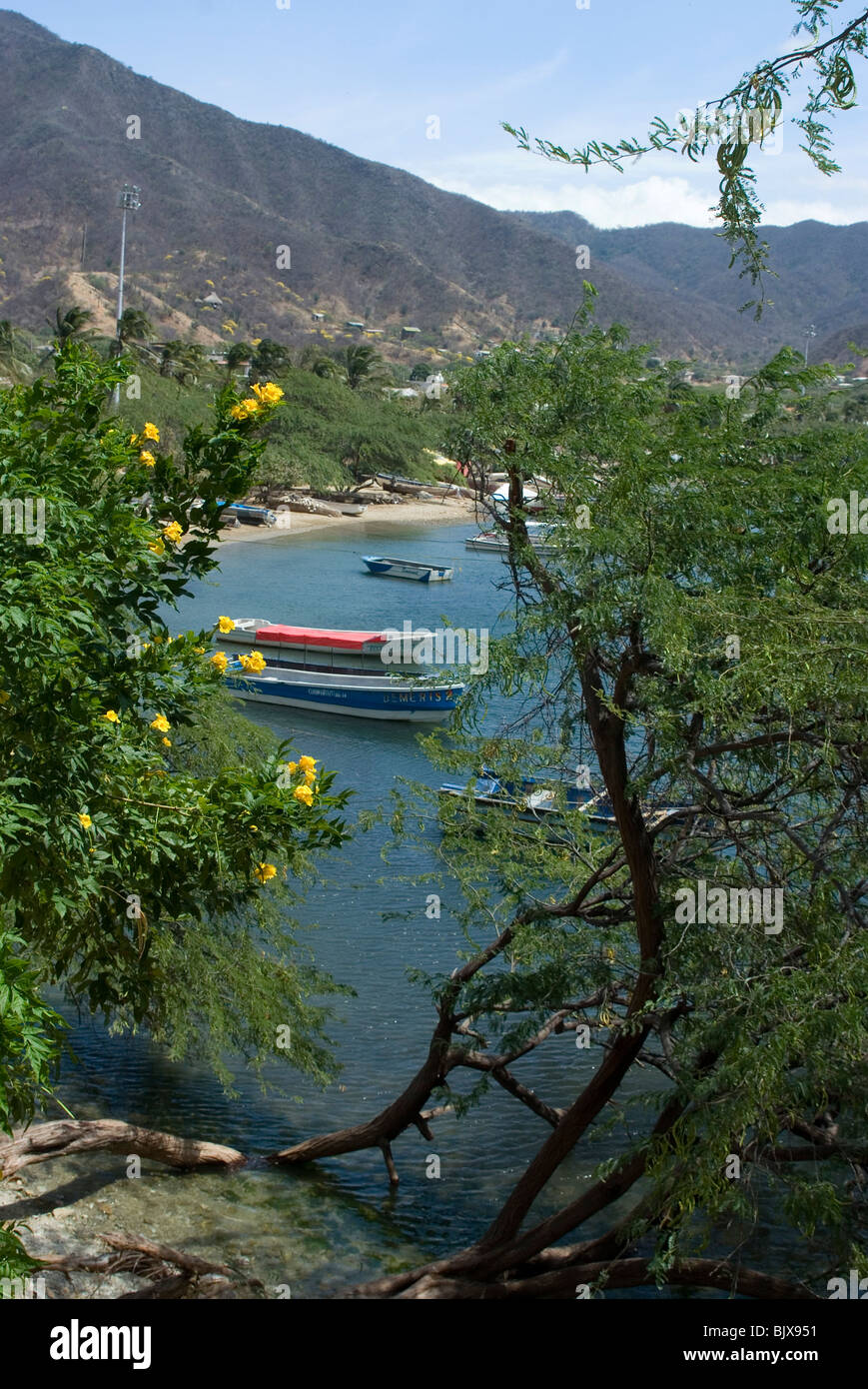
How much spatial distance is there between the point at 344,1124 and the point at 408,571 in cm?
4072

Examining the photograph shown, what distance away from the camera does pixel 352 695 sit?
34688 mm

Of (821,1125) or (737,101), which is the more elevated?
(737,101)

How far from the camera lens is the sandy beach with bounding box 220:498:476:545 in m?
62.2

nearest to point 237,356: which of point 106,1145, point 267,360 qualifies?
point 267,360

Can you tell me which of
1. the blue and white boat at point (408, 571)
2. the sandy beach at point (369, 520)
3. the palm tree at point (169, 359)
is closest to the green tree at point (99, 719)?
the blue and white boat at point (408, 571)

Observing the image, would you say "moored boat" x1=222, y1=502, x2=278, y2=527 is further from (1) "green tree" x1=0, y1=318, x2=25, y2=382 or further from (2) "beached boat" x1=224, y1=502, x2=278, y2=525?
(1) "green tree" x1=0, y1=318, x2=25, y2=382

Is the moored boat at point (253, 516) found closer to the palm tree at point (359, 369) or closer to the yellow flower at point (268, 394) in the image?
the palm tree at point (359, 369)

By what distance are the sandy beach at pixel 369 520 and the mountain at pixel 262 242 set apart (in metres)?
41.1

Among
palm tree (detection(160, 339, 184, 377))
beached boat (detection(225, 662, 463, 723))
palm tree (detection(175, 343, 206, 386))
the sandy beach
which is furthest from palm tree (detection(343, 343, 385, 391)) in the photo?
beached boat (detection(225, 662, 463, 723))

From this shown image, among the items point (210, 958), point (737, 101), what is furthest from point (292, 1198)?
point (737, 101)

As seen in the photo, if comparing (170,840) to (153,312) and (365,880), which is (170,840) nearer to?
(365,880)

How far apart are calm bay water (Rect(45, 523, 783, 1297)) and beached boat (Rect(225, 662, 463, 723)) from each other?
11.0m

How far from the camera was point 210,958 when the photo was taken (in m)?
13.8

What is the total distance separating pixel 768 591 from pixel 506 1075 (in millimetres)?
5369
